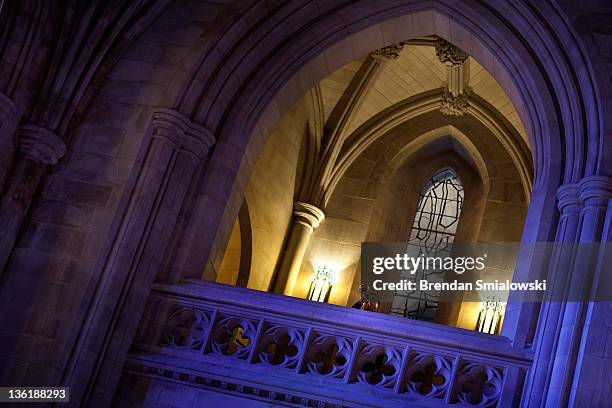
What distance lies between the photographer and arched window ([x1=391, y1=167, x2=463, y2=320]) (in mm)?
14969

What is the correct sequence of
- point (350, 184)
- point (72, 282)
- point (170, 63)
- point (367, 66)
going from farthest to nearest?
point (350, 184), point (367, 66), point (170, 63), point (72, 282)

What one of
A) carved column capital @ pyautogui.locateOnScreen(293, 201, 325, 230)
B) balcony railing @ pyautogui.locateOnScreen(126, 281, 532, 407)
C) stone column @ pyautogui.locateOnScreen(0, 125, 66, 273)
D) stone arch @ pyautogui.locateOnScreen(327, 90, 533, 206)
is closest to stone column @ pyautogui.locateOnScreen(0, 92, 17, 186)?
stone column @ pyautogui.locateOnScreen(0, 125, 66, 273)

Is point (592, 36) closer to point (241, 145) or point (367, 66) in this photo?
point (241, 145)

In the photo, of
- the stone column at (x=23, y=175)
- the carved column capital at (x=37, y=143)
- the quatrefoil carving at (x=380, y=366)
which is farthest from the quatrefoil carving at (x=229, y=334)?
the carved column capital at (x=37, y=143)

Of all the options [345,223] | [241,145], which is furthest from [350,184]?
[241,145]

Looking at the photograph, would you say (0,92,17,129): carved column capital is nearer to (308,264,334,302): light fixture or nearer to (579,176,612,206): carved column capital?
(579,176,612,206): carved column capital

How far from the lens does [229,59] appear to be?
10.6m

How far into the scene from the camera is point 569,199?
9492 millimetres

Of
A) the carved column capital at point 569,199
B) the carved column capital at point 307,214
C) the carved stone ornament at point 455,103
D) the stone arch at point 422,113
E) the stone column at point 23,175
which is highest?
the carved stone ornament at point 455,103

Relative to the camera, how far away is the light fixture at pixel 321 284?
566 inches

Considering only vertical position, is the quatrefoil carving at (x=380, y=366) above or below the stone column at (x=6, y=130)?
below

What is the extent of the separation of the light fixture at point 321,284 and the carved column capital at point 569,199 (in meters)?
5.37

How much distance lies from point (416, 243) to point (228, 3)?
6079 millimetres

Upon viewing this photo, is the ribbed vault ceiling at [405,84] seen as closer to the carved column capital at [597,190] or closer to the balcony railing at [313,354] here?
the carved column capital at [597,190]
